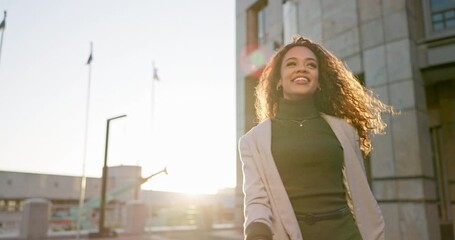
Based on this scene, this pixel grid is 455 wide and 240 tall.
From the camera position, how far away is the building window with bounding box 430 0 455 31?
9216mm

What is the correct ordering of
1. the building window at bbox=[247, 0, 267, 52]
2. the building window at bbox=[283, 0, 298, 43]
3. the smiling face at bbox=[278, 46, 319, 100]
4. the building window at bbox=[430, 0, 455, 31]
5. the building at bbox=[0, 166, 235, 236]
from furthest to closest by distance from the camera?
the building at bbox=[0, 166, 235, 236] < the building window at bbox=[247, 0, 267, 52] < the building window at bbox=[283, 0, 298, 43] < the building window at bbox=[430, 0, 455, 31] < the smiling face at bbox=[278, 46, 319, 100]

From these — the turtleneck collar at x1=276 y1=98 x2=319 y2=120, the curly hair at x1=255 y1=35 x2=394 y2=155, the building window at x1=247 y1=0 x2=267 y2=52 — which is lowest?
the turtleneck collar at x1=276 y1=98 x2=319 y2=120

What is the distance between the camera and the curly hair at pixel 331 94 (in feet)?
8.87

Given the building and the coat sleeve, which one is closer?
the coat sleeve

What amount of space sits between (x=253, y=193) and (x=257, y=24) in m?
17.5

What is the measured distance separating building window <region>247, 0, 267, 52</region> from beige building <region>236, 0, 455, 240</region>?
670 cm

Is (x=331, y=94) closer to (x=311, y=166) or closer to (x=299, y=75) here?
(x=299, y=75)

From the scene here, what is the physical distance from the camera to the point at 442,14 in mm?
9344

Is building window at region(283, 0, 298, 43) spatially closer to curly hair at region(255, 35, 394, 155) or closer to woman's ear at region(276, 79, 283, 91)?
curly hair at region(255, 35, 394, 155)

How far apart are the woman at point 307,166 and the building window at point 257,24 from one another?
1589cm

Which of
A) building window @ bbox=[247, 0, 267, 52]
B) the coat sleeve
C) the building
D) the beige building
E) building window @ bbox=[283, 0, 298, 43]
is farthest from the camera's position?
the building

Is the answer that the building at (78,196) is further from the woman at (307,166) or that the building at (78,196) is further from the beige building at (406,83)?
the woman at (307,166)

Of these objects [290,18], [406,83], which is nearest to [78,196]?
[290,18]

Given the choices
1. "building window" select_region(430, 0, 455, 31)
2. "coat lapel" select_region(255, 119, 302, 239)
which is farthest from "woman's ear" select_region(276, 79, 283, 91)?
"building window" select_region(430, 0, 455, 31)
